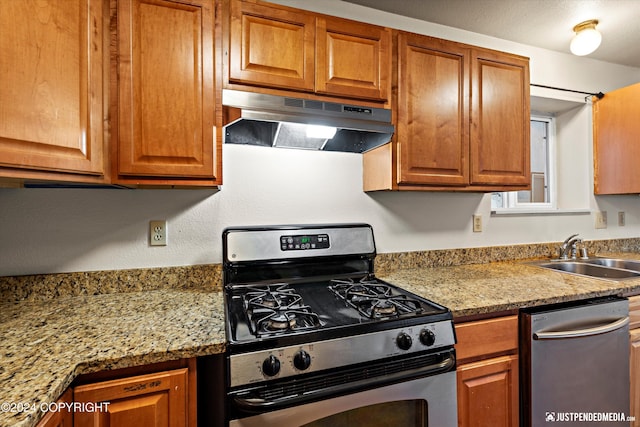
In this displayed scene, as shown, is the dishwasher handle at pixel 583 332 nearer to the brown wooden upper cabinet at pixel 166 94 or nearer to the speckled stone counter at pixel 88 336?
the speckled stone counter at pixel 88 336

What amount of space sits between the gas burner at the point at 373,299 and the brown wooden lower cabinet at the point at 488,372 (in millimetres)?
218

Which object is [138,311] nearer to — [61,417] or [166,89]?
[61,417]

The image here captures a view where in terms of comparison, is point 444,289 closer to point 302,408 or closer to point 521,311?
point 521,311

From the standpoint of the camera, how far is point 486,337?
1225 millimetres

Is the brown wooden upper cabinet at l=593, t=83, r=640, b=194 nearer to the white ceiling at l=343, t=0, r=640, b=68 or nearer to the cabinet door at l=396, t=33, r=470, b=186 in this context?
the white ceiling at l=343, t=0, r=640, b=68

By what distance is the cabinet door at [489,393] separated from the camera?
1197 millimetres

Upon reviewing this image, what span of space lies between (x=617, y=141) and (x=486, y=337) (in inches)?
82.4

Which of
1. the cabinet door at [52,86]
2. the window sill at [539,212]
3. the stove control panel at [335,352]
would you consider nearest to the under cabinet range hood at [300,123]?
the cabinet door at [52,86]

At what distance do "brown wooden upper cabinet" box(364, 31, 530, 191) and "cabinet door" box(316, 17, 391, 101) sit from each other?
87 millimetres

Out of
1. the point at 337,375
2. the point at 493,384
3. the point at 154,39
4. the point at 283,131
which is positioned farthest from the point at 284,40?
the point at 493,384

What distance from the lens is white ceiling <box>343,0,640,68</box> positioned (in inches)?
68.3

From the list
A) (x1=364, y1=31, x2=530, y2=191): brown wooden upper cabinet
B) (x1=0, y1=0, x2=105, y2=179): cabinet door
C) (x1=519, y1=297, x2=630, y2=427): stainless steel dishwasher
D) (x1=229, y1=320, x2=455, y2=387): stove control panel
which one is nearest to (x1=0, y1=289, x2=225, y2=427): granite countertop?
(x1=229, y1=320, x2=455, y2=387): stove control panel

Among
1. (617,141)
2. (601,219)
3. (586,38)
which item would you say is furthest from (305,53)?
(601,219)

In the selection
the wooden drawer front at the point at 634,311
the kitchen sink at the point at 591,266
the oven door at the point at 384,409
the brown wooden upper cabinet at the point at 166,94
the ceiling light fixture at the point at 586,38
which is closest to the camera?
the oven door at the point at 384,409
